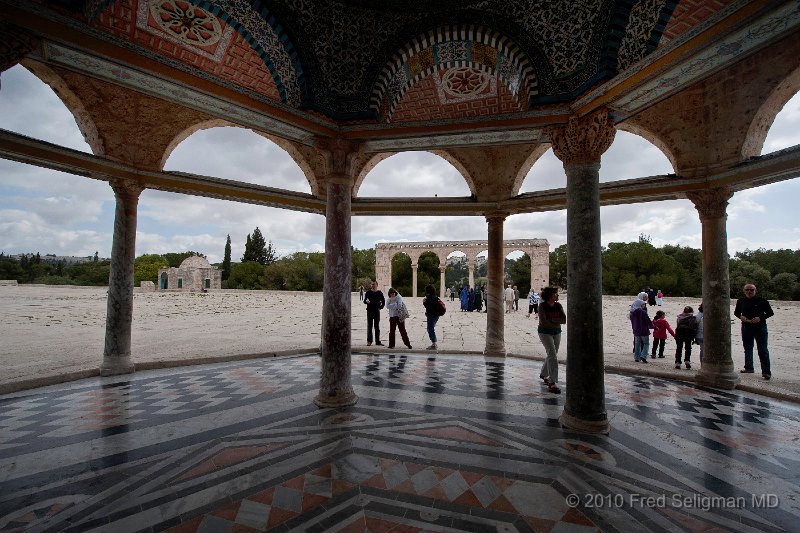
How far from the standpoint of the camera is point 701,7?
4.13 metres

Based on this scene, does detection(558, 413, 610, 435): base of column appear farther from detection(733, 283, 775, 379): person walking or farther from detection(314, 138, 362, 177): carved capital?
detection(733, 283, 775, 379): person walking

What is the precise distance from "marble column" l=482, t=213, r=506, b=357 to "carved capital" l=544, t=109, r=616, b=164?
13.4 ft

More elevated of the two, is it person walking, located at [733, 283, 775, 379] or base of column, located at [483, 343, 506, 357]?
person walking, located at [733, 283, 775, 379]

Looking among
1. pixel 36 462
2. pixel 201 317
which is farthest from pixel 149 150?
pixel 201 317

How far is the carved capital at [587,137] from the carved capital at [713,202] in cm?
352

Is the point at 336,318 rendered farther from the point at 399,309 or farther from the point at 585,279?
the point at 399,309

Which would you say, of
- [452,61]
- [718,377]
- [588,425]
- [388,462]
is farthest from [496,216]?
[388,462]

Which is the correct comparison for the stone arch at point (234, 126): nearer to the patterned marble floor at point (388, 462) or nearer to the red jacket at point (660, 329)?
the patterned marble floor at point (388, 462)

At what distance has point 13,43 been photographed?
279cm

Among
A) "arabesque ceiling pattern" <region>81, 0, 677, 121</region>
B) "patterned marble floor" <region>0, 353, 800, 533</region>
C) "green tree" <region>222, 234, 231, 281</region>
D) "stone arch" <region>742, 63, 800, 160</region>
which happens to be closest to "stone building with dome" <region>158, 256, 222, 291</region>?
"green tree" <region>222, 234, 231, 281</region>

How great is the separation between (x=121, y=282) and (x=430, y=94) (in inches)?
246

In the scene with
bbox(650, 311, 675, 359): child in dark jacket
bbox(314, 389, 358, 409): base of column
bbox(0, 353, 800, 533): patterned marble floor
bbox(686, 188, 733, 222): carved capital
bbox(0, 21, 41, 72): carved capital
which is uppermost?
bbox(0, 21, 41, 72): carved capital

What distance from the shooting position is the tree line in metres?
33.2

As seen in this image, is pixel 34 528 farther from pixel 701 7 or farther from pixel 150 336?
pixel 150 336
